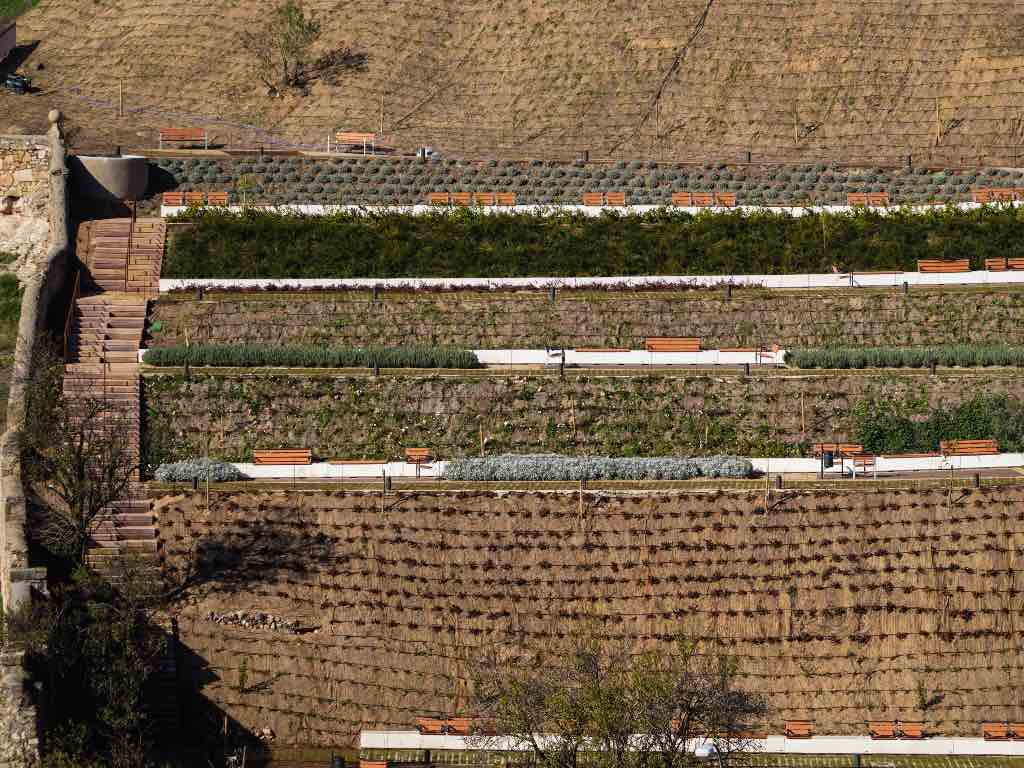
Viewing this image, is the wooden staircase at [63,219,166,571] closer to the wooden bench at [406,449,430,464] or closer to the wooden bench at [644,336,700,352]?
the wooden bench at [406,449,430,464]

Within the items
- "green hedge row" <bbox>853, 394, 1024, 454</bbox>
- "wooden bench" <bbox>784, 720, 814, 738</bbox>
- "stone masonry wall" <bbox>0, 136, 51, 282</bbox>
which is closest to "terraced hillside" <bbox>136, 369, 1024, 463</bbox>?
"green hedge row" <bbox>853, 394, 1024, 454</bbox>

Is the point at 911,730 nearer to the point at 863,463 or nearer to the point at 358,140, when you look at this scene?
the point at 863,463

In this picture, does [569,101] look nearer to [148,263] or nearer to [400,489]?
[148,263]

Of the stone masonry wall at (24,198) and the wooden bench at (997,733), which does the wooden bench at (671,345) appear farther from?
the stone masonry wall at (24,198)

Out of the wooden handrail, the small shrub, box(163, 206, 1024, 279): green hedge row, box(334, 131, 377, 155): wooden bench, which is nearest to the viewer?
the small shrub

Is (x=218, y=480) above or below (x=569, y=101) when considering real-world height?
below

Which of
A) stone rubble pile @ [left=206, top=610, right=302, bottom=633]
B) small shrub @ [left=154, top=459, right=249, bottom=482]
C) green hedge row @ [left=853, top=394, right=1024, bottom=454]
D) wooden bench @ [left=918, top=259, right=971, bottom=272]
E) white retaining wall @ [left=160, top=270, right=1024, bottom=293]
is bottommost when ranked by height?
stone rubble pile @ [left=206, top=610, right=302, bottom=633]

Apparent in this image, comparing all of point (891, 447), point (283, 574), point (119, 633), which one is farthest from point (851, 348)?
point (119, 633)

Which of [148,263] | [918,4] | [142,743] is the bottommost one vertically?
[142,743]
